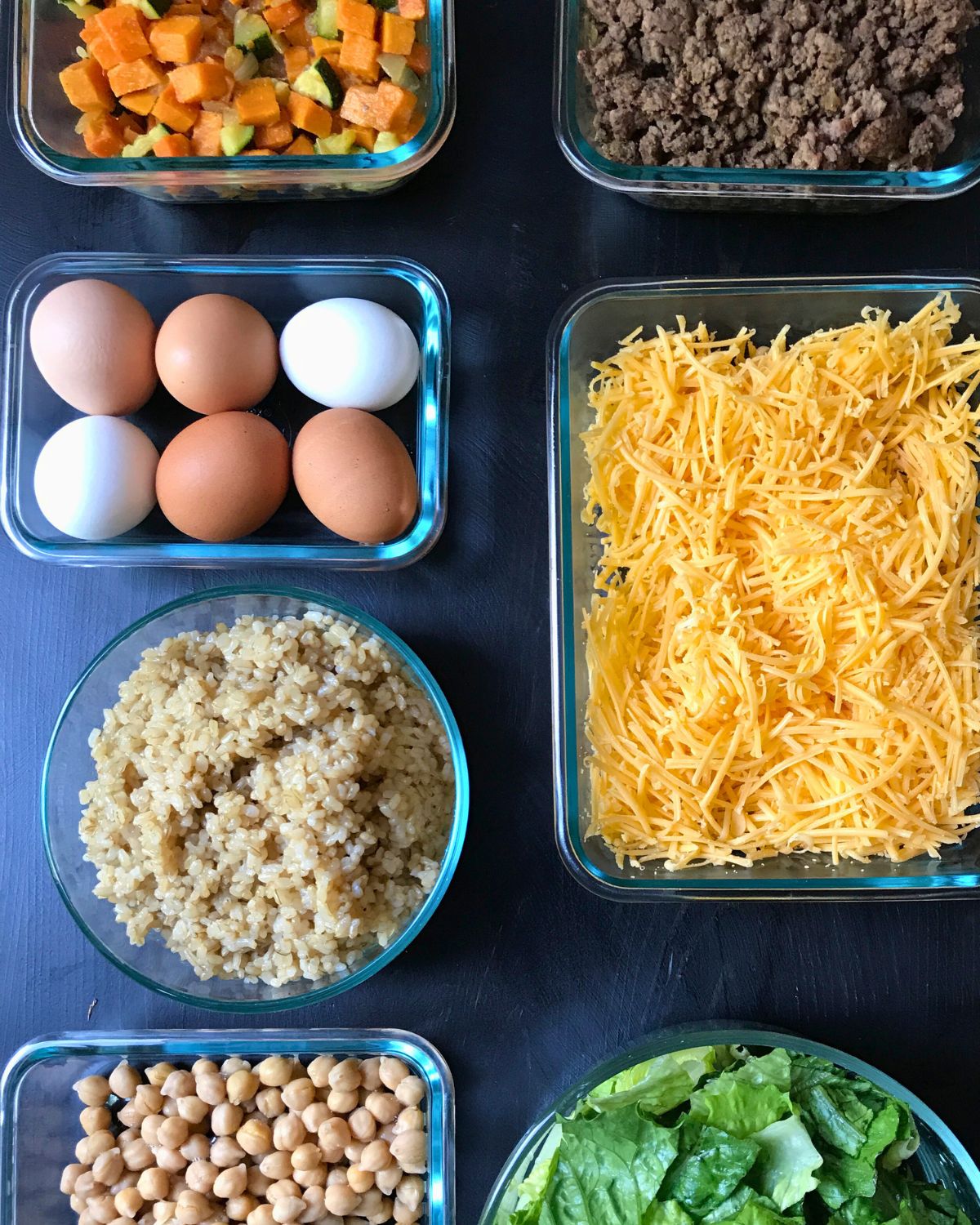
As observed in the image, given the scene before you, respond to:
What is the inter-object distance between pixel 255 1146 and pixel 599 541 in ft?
2.85

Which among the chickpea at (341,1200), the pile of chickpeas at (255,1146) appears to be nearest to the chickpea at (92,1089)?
the pile of chickpeas at (255,1146)

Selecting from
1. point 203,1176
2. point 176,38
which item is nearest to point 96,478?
point 176,38

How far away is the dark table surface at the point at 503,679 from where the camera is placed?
1.30m

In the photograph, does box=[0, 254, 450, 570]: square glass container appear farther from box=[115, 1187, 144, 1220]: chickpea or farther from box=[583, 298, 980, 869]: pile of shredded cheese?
box=[115, 1187, 144, 1220]: chickpea

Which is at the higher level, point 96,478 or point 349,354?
point 349,354

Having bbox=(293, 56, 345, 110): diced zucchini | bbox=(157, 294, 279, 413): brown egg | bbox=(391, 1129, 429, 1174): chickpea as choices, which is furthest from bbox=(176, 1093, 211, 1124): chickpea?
bbox=(293, 56, 345, 110): diced zucchini

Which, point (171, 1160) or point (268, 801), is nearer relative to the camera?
point (268, 801)

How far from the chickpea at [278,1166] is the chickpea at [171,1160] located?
10cm

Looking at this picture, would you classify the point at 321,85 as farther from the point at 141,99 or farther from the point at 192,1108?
the point at 192,1108

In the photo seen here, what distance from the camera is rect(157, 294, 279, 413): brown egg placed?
1.22 m

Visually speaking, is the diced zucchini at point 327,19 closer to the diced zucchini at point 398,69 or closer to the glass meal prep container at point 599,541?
the diced zucchini at point 398,69

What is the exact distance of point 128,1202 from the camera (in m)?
1.26

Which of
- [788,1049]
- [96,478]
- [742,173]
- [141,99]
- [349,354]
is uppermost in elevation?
[141,99]

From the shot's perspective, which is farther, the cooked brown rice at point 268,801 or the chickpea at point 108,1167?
the chickpea at point 108,1167
